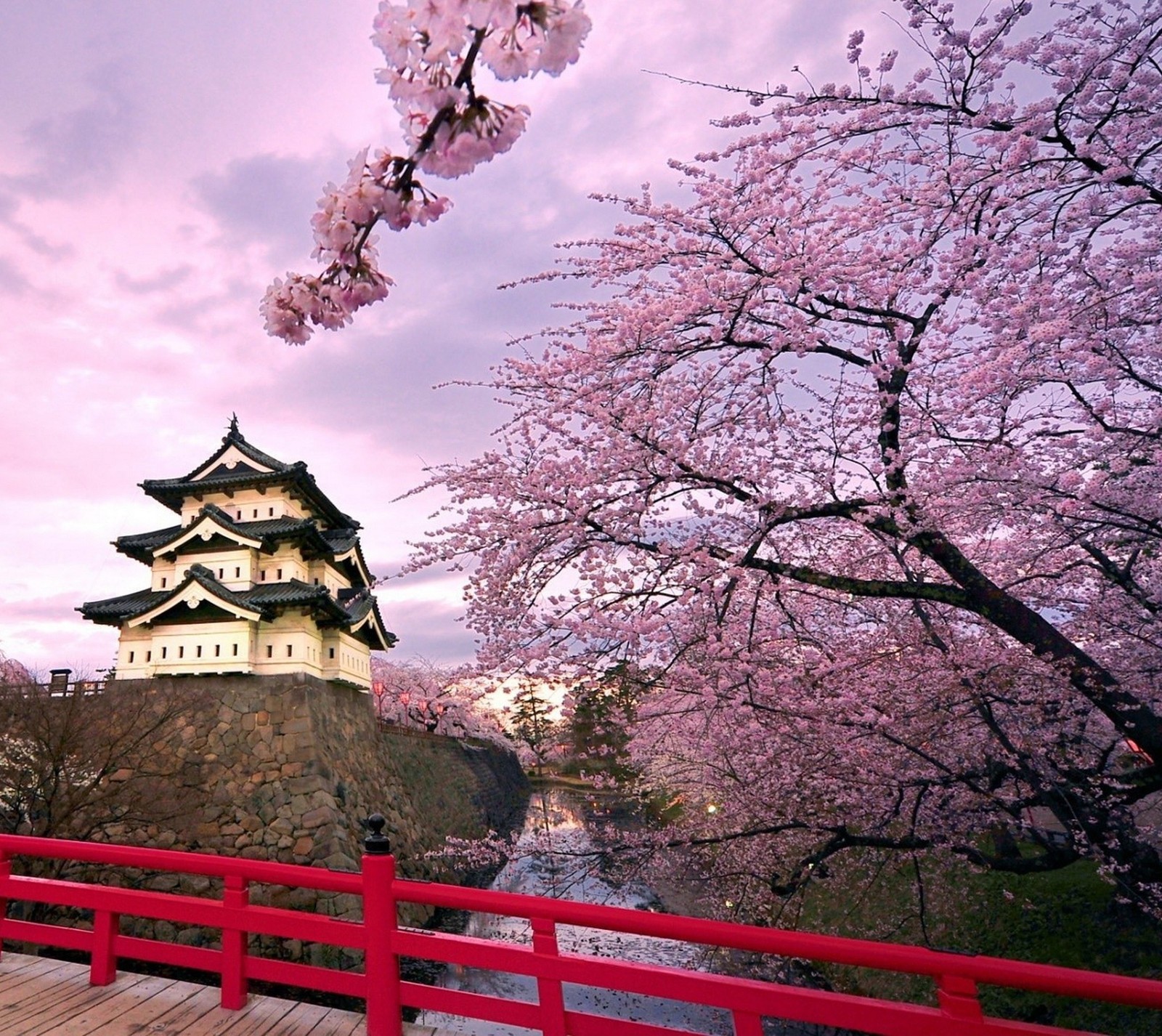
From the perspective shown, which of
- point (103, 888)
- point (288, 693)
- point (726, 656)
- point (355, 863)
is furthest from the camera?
point (288, 693)

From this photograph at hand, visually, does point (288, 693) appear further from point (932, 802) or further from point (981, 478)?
point (981, 478)

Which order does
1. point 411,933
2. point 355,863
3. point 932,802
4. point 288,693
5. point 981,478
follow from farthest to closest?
point 288,693 → point 355,863 → point 932,802 → point 981,478 → point 411,933

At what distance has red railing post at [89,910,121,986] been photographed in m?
3.90

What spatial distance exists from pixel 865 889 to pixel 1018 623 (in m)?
3.70

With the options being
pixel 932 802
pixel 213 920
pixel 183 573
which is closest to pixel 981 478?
pixel 932 802

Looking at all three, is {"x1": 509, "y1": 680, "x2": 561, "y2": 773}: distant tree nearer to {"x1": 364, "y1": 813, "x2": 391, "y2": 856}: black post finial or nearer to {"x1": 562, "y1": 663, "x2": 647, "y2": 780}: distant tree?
{"x1": 562, "y1": 663, "x2": 647, "y2": 780}: distant tree

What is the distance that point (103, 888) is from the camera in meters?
4.12

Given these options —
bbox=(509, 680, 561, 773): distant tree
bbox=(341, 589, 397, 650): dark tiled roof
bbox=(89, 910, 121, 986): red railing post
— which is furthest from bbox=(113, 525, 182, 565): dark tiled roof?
bbox=(89, 910, 121, 986): red railing post

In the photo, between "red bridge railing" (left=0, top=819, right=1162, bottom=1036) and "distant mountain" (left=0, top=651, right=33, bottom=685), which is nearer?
"red bridge railing" (left=0, top=819, right=1162, bottom=1036)

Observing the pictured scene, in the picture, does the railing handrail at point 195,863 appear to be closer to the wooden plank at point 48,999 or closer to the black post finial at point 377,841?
the black post finial at point 377,841

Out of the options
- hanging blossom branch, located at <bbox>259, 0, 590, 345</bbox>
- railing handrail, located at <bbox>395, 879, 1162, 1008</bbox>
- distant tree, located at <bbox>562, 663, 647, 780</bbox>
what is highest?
hanging blossom branch, located at <bbox>259, 0, 590, 345</bbox>

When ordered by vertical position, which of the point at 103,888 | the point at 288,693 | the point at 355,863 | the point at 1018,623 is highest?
the point at 288,693

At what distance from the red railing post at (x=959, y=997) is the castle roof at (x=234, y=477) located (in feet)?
56.6

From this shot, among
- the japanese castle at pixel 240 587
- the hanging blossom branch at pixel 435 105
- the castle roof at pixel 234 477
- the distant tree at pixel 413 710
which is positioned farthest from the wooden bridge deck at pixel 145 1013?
the distant tree at pixel 413 710
